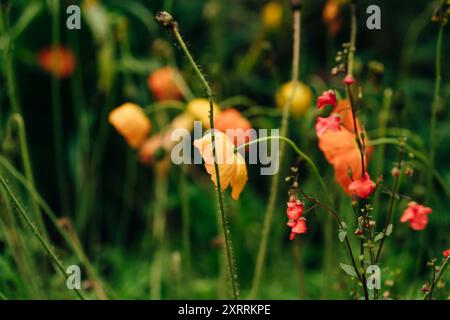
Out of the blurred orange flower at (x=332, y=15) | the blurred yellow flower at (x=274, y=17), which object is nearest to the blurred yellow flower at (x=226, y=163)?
the blurred orange flower at (x=332, y=15)

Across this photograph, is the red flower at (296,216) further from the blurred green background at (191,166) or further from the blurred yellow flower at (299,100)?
the blurred yellow flower at (299,100)

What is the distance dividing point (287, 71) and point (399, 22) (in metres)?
0.42

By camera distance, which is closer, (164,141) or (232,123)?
(232,123)

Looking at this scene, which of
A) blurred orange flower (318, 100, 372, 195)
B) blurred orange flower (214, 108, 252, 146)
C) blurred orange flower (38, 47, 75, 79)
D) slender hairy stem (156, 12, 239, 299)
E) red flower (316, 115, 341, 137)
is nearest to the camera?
slender hairy stem (156, 12, 239, 299)

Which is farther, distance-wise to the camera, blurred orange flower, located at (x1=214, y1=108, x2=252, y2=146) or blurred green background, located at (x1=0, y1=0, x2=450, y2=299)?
blurred green background, located at (x1=0, y1=0, x2=450, y2=299)

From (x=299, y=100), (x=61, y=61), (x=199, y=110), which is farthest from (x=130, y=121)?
(x=61, y=61)

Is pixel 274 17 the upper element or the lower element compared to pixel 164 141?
upper

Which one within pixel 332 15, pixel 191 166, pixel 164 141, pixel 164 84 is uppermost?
pixel 332 15

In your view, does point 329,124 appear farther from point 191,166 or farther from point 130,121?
point 191,166

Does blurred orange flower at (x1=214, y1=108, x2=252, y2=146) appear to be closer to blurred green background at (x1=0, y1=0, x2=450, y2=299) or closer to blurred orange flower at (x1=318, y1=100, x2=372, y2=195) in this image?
blurred green background at (x1=0, y1=0, x2=450, y2=299)

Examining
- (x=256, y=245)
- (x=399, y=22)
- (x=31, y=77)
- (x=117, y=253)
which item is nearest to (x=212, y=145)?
(x=256, y=245)

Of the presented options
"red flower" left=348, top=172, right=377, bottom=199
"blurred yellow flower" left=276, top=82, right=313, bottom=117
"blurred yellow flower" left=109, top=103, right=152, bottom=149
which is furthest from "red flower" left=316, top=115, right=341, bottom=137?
"blurred yellow flower" left=276, top=82, right=313, bottom=117
